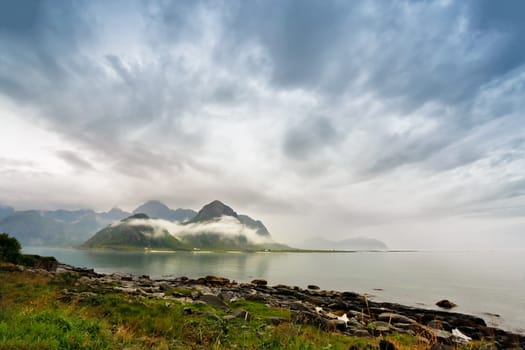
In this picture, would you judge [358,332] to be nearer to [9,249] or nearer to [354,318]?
[354,318]

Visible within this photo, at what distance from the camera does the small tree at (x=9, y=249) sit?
147 feet

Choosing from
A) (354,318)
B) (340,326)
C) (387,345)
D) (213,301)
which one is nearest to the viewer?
(387,345)

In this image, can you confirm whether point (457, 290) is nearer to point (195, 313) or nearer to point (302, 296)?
point (302, 296)

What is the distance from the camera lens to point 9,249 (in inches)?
1813

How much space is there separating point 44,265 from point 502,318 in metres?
70.8

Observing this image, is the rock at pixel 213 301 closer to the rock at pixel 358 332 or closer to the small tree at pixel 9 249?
the rock at pixel 358 332

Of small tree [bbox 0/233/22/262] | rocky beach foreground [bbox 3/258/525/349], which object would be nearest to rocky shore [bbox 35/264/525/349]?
rocky beach foreground [bbox 3/258/525/349]

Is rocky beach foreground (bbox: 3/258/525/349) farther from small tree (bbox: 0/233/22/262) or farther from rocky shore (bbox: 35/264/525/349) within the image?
small tree (bbox: 0/233/22/262)

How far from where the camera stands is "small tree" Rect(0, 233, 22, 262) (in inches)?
1761

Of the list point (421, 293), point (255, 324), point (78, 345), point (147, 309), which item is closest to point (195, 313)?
point (147, 309)

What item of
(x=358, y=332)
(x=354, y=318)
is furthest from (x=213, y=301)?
(x=354, y=318)

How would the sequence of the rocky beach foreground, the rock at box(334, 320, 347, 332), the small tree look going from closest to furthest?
the rocky beach foreground < the rock at box(334, 320, 347, 332) < the small tree

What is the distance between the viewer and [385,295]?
46.5 metres

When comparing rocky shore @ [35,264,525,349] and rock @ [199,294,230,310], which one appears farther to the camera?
rock @ [199,294,230,310]
